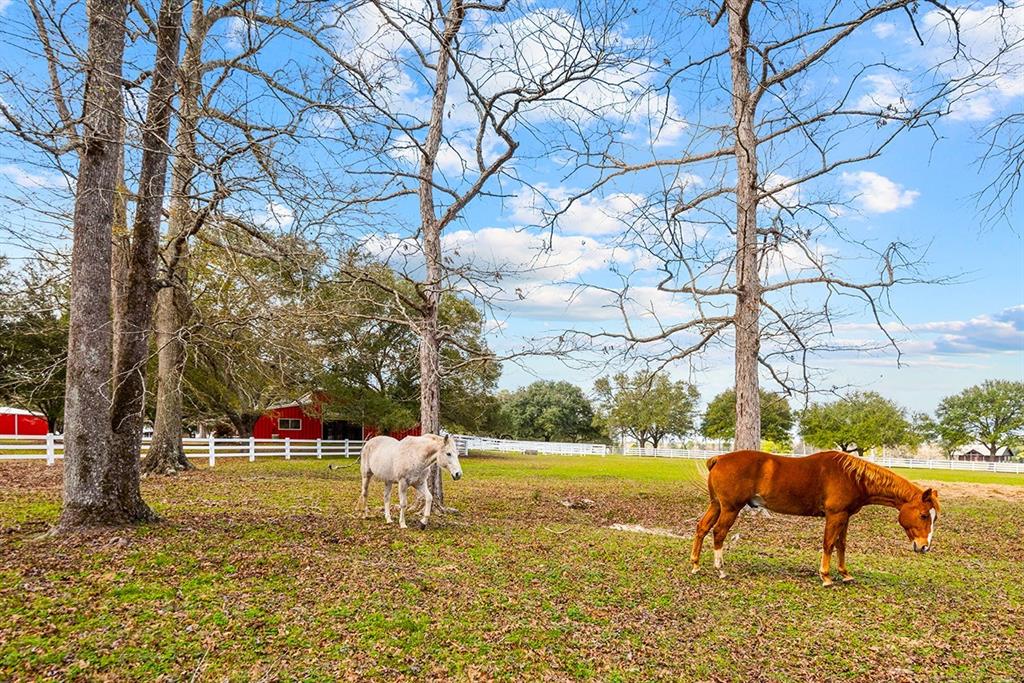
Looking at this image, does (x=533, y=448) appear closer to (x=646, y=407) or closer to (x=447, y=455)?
(x=646, y=407)

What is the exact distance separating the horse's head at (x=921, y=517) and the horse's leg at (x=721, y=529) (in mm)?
1867

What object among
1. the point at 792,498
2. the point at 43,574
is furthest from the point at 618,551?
the point at 43,574

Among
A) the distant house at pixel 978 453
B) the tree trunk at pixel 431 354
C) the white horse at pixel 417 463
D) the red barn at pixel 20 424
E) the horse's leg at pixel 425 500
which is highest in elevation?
the tree trunk at pixel 431 354

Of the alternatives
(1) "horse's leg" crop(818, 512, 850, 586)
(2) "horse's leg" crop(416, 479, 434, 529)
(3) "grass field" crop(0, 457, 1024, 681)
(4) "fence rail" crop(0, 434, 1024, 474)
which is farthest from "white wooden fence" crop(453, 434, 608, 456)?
(1) "horse's leg" crop(818, 512, 850, 586)

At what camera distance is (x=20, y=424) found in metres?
41.8

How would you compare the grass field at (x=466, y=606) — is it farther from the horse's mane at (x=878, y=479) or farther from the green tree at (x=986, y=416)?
the green tree at (x=986, y=416)

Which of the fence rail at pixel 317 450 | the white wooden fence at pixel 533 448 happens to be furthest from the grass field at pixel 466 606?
the white wooden fence at pixel 533 448

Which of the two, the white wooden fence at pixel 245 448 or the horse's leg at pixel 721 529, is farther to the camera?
the white wooden fence at pixel 245 448

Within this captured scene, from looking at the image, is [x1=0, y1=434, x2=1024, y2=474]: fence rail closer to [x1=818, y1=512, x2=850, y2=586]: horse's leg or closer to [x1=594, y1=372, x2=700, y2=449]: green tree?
[x1=594, y1=372, x2=700, y2=449]: green tree

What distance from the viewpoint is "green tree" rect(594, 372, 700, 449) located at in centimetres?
1486

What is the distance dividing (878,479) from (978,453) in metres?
79.9

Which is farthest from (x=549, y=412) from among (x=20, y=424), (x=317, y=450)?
(x=20, y=424)

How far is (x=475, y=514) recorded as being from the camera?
12.2 meters

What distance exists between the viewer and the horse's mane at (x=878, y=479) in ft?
24.3
